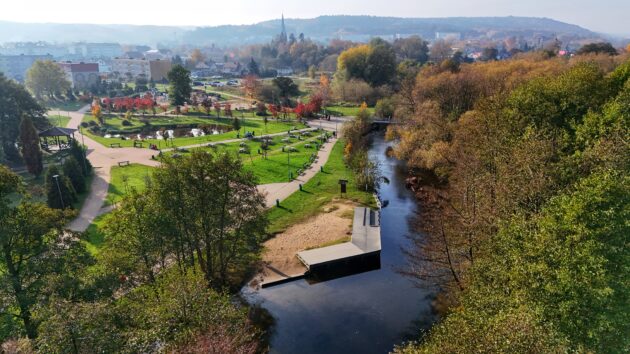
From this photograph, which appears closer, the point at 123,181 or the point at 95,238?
the point at 95,238

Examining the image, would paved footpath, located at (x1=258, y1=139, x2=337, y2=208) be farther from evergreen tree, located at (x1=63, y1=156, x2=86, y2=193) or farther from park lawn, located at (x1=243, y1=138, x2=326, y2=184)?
evergreen tree, located at (x1=63, y1=156, x2=86, y2=193)

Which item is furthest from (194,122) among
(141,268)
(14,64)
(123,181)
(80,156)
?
(14,64)

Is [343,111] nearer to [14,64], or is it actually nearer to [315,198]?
[315,198]

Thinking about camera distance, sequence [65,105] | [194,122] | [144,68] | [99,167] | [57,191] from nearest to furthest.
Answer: [57,191]
[99,167]
[194,122]
[65,105]
[144,68]

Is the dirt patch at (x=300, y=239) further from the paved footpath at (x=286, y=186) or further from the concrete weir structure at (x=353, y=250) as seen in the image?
the paved footpath at (x=286, y=186)

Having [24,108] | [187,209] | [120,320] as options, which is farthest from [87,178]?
[120,320]

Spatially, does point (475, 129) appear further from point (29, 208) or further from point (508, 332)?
point (29, 208)

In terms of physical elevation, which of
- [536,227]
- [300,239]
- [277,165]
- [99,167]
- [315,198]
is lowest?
[300,239]
